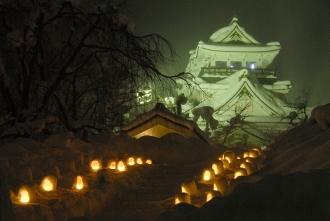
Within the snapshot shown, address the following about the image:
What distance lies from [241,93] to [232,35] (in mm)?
A: 8422

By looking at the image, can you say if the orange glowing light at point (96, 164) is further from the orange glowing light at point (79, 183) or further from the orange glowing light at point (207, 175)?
the orange glowing light at point (207, 175)

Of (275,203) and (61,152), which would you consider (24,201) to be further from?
(275,203)

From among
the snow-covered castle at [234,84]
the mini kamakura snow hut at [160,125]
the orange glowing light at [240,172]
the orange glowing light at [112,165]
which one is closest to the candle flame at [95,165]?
the orange glowing light at [112,165]

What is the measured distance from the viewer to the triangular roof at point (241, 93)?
2364cm

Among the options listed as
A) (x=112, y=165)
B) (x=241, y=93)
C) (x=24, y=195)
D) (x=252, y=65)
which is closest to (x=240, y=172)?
(x=112, y=165)

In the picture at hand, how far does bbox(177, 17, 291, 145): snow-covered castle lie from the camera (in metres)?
22.9

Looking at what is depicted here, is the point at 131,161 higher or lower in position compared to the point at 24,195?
higher

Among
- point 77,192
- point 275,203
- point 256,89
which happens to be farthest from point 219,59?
point 275,203

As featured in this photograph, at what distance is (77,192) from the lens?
17.2ft

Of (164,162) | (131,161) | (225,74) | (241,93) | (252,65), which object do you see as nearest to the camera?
(131,161)

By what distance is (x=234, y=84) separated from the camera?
2408 cm

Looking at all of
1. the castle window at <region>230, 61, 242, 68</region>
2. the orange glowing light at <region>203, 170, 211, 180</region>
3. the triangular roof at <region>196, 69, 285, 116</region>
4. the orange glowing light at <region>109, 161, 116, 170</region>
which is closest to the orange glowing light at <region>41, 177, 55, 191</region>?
the orange glowing light at <region>109, 161, 116, 170</region>

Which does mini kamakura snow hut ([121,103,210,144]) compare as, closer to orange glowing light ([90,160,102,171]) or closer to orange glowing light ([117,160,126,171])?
orange glowing light ([117,160,126,171])

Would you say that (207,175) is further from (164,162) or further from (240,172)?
(164,162)
